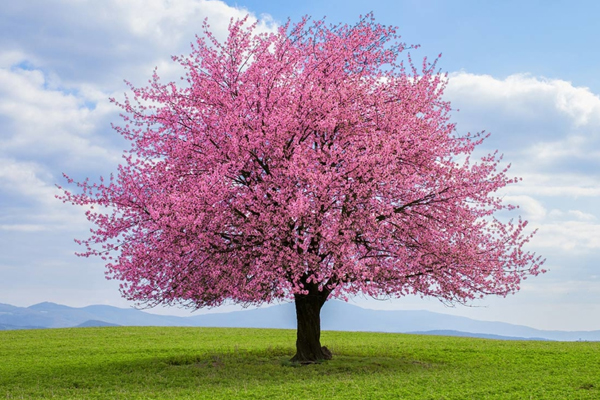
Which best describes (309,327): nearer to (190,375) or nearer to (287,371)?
(287,371)

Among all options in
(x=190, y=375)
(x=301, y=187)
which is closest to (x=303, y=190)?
(x=301, y=187)

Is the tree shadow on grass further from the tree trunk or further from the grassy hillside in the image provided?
the tree trunk

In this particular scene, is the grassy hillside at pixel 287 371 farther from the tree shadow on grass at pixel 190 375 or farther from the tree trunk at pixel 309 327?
the tree trunk at pixel 309 327

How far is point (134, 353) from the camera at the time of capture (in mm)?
32500

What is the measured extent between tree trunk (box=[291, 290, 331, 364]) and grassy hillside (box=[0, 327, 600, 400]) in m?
0.90

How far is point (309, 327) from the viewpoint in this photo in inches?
989

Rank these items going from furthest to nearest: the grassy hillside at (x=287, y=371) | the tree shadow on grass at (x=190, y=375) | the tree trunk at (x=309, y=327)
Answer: the tree trunk at (x=309, y=327)
the tree shadow on grass at (x=190, y=375)
the grassy hillside at (x=287, y=371)

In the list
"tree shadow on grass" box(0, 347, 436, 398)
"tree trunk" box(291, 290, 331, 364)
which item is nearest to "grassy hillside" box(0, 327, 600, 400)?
"tree shadow on grass" box(0, 347, 436, 398)

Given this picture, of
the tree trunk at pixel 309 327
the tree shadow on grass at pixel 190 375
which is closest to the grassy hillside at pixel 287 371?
the tree shadow on grass at pixel 190 375

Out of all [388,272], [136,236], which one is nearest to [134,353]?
[136,236]

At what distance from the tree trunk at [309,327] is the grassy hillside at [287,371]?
0.90 m

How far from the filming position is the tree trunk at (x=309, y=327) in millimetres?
25078

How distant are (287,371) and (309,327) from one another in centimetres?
261

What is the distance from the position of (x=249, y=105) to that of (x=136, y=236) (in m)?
7.27
